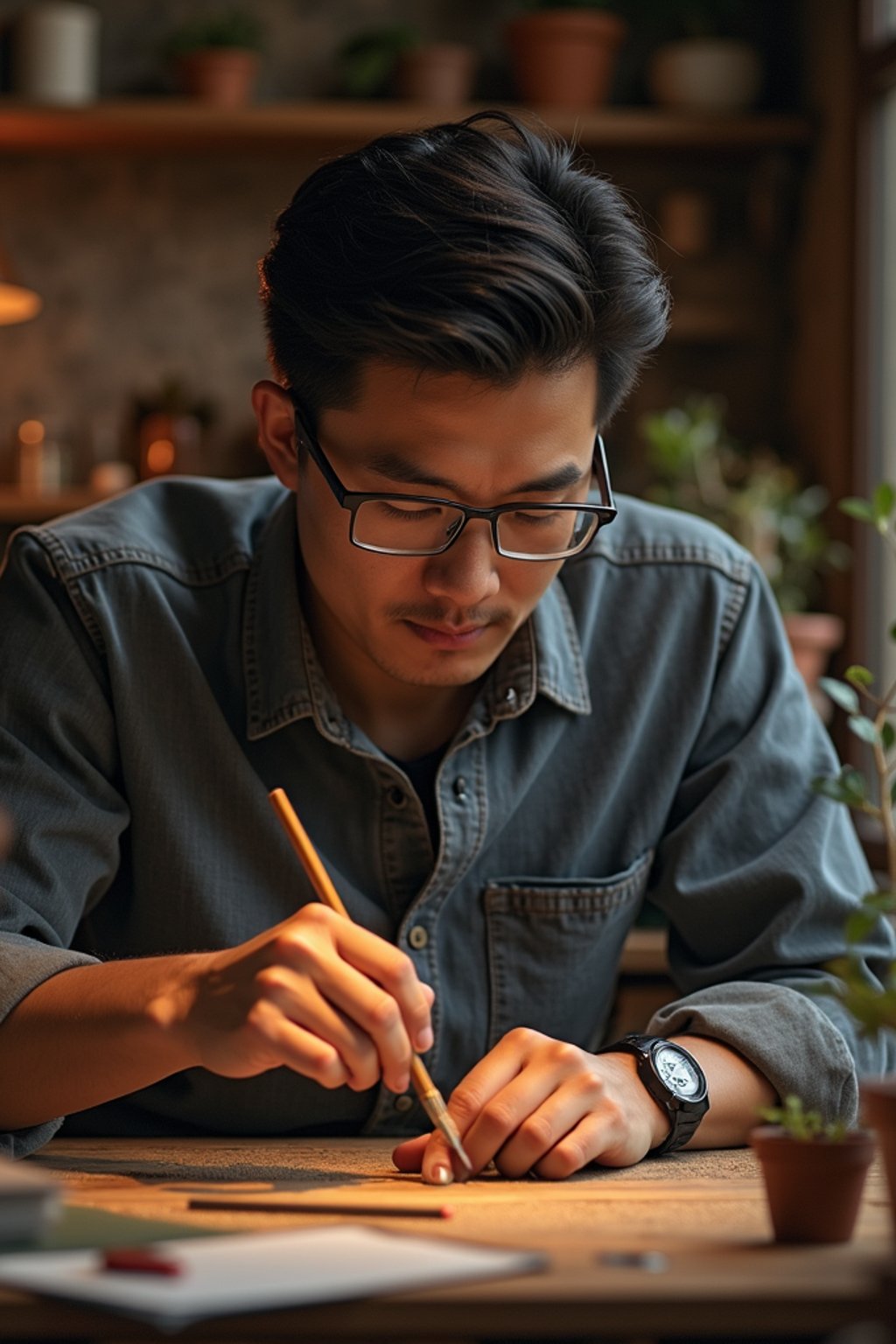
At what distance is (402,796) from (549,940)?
21cm

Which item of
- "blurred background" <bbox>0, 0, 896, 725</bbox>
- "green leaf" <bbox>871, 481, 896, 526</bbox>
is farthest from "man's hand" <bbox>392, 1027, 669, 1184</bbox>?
"blurred background" <bbox>0, 0, 896, 725</bbox>

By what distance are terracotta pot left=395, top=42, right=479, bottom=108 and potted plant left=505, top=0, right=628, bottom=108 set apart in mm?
143

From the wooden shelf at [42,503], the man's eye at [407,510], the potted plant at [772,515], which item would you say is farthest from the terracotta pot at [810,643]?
the man's eye at [407,510]

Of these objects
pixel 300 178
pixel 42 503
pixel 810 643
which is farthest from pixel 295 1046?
pixel 300 178

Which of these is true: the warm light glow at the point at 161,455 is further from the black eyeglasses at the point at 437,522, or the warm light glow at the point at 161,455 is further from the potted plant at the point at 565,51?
the black eyeglasses at the point at 437,522

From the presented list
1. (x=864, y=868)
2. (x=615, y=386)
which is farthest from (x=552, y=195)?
(x=864, y=868)

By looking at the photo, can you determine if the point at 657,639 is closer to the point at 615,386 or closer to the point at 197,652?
the point at 615,386

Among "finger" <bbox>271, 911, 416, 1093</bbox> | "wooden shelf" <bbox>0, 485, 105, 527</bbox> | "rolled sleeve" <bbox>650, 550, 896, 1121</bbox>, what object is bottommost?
"wooden shelf" <bbox>0, 485, 105, 527</bbox>

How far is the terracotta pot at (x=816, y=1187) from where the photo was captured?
96 centimetres

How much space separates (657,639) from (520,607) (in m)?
0.31

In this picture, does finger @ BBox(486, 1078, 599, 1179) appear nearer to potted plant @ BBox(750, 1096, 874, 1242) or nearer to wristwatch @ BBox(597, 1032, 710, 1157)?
wristwatch @ BBox(597, 1032, 710, 1157)

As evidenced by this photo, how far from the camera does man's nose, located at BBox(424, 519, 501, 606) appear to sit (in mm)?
1435

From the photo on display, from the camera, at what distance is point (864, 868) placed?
1727mm

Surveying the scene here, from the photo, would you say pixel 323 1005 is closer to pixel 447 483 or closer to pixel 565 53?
pixel 447 483
